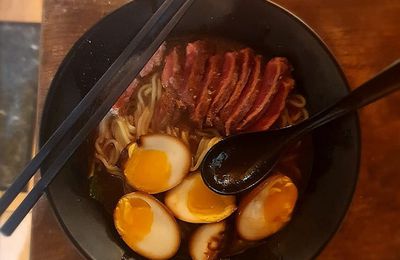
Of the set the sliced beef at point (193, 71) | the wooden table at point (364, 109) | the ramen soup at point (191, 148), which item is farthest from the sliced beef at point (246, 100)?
the wooden table at point (364, 109)

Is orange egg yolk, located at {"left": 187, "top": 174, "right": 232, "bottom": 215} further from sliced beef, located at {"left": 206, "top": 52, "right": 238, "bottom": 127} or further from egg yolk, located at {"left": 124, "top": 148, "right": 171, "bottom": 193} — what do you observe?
sliced beef, located at {"left": 206, "top": 52, "right": 238, "bottom": 127}

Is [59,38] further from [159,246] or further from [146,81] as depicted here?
[159,246]

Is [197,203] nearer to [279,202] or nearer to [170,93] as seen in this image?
[279,202]

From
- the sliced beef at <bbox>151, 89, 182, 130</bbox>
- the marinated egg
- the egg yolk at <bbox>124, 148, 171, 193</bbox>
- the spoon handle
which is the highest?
the spoon handle

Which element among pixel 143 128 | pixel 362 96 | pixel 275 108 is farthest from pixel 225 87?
pixel 362 96

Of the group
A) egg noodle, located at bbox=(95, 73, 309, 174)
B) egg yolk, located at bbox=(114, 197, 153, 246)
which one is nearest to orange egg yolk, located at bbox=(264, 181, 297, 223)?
egg noodle, located at bbox=(95, 73, 309, 174)
